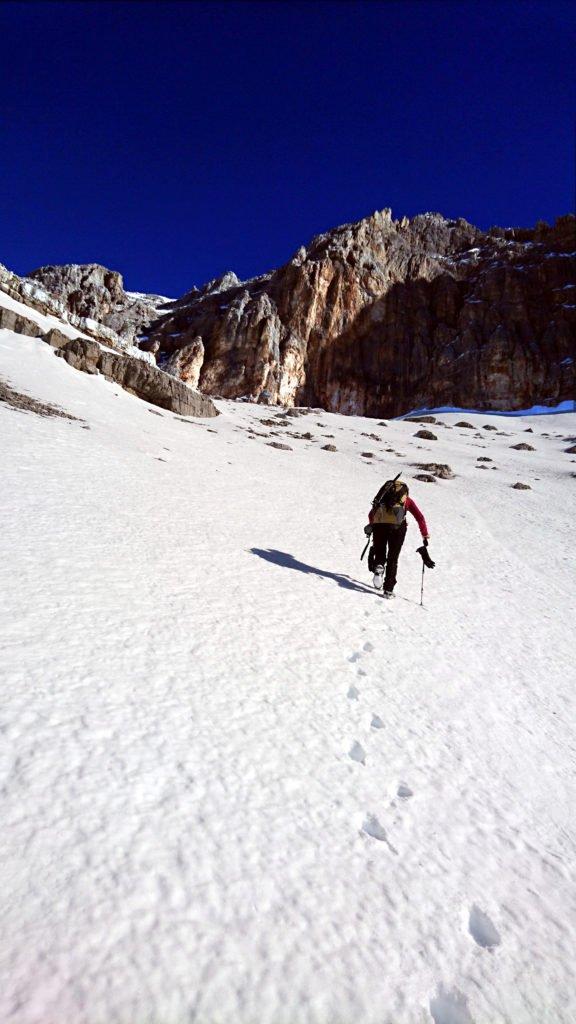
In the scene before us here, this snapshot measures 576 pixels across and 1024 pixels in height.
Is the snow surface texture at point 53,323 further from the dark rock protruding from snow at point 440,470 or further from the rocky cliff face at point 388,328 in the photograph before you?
the rocky cliff face at point 388,328

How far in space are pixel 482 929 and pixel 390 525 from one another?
5.76 m

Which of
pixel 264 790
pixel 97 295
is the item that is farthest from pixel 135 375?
pixel 97 295

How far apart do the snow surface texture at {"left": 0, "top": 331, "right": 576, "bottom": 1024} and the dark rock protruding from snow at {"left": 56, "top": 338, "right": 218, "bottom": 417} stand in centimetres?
2520

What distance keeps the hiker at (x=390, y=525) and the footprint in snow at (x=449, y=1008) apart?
5.75m

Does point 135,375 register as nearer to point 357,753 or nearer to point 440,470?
point 440,470

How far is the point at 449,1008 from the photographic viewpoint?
1988 millimetres

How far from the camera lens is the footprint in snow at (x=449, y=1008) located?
6.43 feet

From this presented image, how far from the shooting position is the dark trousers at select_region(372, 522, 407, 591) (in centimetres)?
762

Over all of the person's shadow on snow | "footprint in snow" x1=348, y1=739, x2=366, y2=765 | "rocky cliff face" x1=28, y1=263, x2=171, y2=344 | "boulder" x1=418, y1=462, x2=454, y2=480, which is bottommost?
"footprint in snow" x1=348, y1=739, x2=366, y2=765

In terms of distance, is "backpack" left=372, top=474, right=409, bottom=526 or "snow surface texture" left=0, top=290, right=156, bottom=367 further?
"snow surface texture" left=0, top=290, right=156, bottom=367

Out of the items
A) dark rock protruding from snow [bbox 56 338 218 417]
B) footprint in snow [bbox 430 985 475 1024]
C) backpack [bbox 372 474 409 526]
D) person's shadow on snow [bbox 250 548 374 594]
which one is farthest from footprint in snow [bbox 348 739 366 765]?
dark rock protruding from snow [bbox 56 338 218 417]

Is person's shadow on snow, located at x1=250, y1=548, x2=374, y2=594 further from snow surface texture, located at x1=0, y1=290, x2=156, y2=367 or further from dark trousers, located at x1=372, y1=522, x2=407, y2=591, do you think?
snow surface texture, located at x1=0, y1=290, x2=156, y2=367

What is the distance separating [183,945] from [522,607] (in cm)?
823

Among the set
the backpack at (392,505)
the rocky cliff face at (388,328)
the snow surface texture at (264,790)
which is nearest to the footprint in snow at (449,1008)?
the snow surface texture at (264,790)
